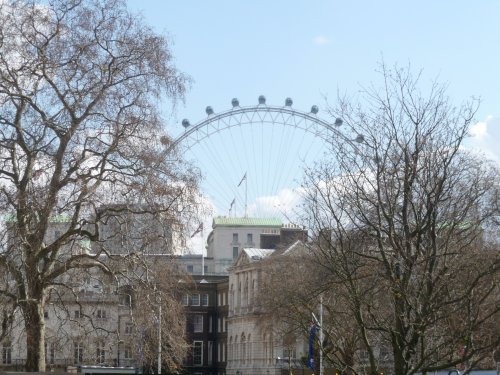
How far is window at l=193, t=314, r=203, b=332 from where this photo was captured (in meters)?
154

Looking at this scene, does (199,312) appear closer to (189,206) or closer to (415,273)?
(189,206)

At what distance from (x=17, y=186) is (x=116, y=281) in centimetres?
511

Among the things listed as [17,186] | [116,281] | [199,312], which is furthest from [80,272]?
[199,312]

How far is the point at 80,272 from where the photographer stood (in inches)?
1609

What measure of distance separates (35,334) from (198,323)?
115 m

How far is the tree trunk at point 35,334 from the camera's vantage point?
3950cm

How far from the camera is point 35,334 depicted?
131ft

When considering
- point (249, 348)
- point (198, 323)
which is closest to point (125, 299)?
point (249, 348)

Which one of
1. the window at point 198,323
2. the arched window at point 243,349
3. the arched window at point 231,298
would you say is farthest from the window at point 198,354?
the arched window at point 243,349

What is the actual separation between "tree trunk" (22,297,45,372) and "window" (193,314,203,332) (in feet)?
375

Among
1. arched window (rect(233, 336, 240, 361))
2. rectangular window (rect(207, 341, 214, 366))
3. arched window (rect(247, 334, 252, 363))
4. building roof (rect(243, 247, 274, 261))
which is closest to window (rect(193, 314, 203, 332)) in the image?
rectangular window (rect(207, 341, 214, 366))

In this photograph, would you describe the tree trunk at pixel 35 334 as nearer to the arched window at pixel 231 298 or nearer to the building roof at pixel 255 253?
the building roof at pixel 255 253

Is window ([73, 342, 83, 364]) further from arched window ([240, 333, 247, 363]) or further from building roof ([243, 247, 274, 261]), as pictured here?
arched window ([240, 333, 247, 363])

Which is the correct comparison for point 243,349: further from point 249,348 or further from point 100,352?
point 100,352
